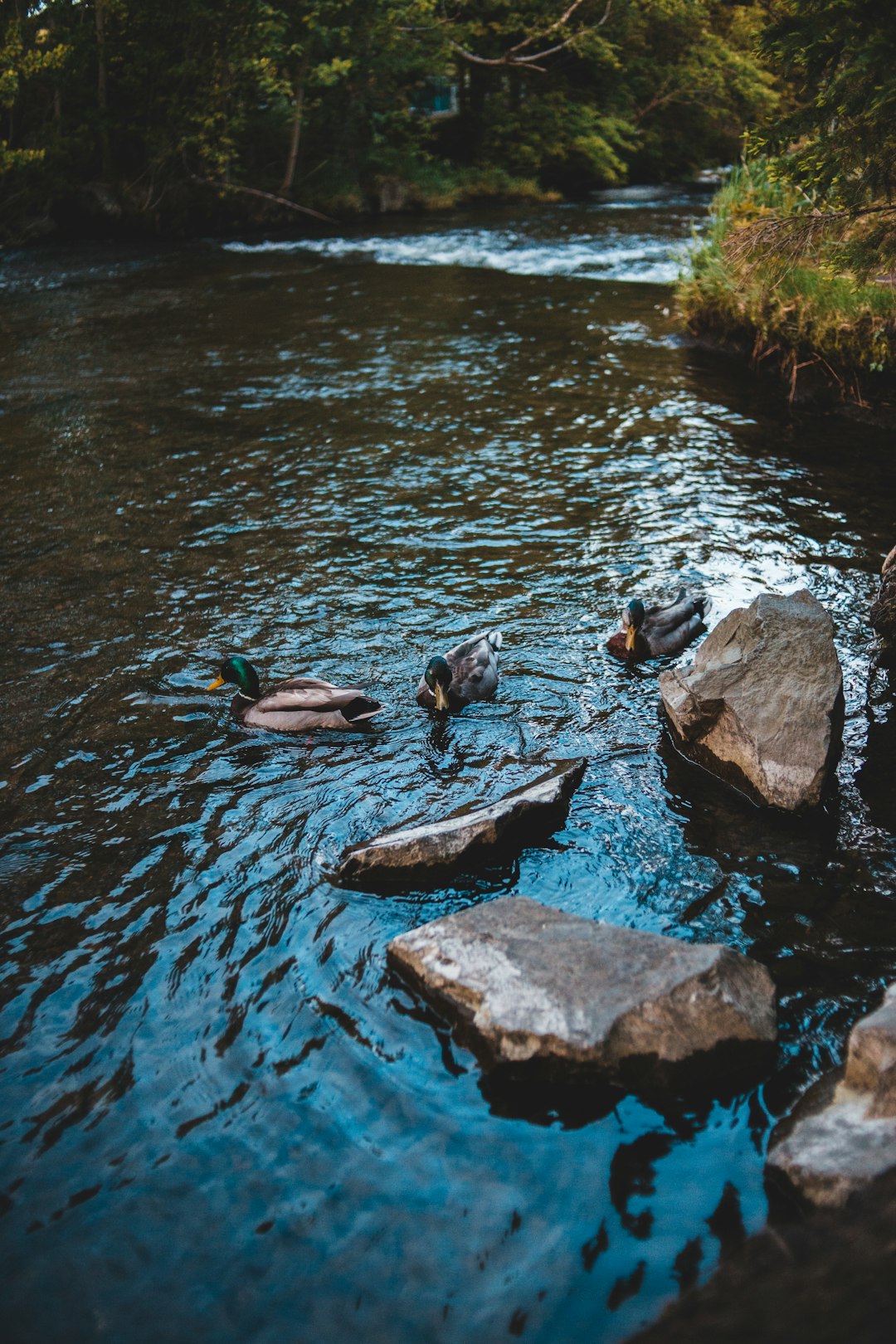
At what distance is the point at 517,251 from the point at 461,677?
18845 mm

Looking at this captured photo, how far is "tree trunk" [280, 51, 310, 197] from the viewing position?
2619 cm

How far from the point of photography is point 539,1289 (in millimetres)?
2854

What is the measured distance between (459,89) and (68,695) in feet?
120

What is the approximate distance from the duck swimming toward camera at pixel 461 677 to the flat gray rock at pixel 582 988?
6.75 ft

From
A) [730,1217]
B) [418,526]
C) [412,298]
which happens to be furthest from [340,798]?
[412,298]

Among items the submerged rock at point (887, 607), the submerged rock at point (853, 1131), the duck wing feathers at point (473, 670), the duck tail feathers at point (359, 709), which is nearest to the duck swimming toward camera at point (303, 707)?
the duck tail feathers at point (359, 709)

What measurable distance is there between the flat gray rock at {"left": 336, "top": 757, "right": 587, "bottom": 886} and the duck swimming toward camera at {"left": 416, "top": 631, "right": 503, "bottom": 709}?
1.15m

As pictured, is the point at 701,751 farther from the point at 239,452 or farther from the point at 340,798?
the point at 239,452

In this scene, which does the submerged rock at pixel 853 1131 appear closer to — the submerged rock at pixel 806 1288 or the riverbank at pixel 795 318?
the submerged rock at pixel 806 1288

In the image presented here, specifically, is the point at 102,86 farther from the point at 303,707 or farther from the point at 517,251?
the point at 303,707

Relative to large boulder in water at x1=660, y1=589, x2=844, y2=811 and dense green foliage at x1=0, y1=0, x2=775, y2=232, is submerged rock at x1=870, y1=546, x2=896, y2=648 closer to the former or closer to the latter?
large boulder in water at x1=660, y1=589, x2=844, y2=811

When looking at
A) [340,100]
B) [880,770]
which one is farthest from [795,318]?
[340,100]

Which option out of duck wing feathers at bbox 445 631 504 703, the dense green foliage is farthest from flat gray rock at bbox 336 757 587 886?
the dense green foliage

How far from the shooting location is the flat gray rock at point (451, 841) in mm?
4469
